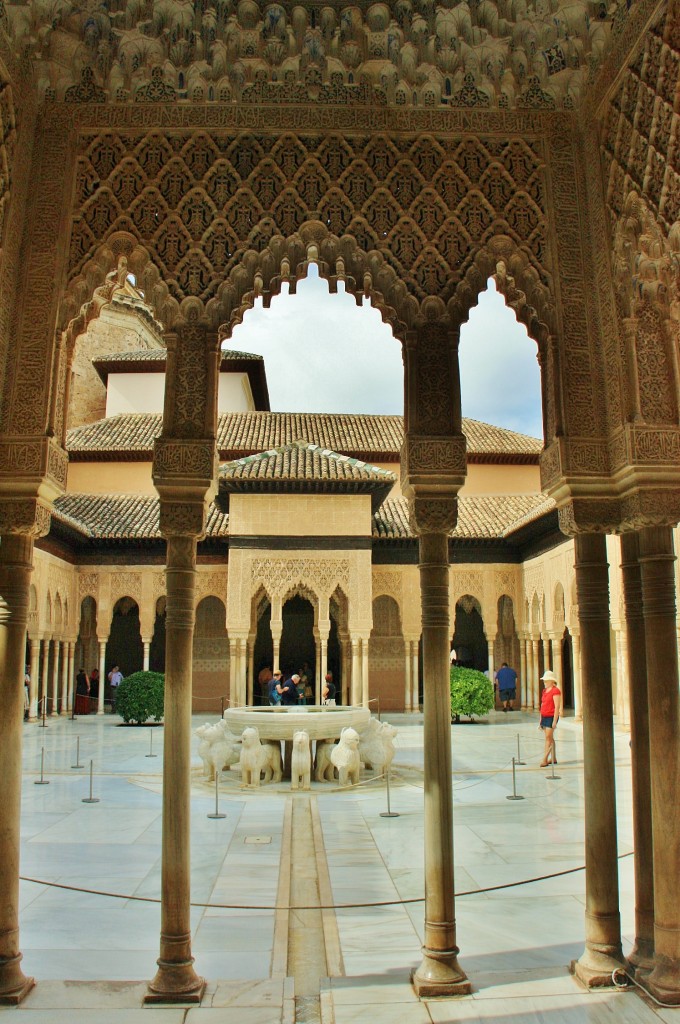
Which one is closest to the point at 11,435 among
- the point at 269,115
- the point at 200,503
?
the point at 200,503

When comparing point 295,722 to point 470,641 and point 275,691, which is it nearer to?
point 275,691

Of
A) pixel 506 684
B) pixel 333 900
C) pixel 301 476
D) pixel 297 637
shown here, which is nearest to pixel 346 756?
pixel 333 900

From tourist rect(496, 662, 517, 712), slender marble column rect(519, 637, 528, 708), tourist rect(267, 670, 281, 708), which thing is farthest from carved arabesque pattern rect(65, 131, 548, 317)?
slender marble column rect(519, 637, 528, 708)

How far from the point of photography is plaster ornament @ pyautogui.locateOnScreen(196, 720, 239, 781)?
443 inches

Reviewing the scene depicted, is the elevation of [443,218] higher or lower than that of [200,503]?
higher

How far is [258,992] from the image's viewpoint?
4086mm

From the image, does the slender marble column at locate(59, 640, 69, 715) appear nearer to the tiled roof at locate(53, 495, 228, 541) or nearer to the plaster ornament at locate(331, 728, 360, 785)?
the tiled roof at locate(53, 495, 228, 541)

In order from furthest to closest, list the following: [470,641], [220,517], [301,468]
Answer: [470,641], [220,517], [301,468]

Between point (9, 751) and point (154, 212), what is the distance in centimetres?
302

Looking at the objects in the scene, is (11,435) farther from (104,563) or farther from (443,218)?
(104,563)

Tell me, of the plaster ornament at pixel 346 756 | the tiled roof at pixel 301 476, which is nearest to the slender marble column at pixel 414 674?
the tiled roof at pixel 301 476

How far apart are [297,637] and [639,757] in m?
26.5

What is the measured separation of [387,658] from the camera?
27297mm

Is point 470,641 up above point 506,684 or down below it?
above
